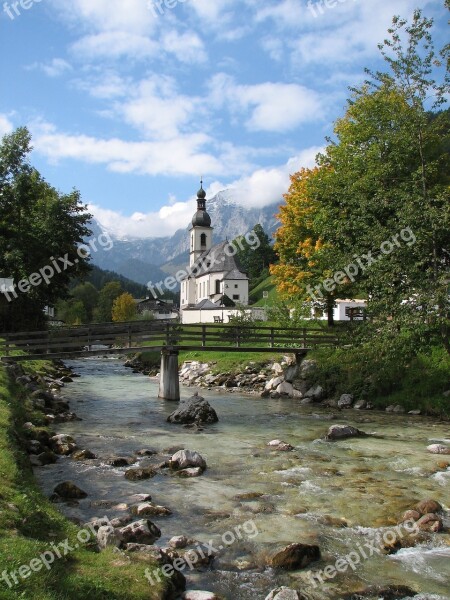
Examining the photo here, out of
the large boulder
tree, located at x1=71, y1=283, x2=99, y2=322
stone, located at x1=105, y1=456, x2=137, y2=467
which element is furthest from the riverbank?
tree, located at x1=71, y1=283, x2=99, y2=322

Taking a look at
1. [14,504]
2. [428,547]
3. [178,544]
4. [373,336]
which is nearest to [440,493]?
[428,547]

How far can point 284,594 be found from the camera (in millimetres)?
6406

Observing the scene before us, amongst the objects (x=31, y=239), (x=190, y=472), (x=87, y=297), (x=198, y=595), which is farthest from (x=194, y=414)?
(x=87, y=297)

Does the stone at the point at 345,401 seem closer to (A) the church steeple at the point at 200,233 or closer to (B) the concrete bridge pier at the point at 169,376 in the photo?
(B) the concrete bridge pier at the point at 169,376

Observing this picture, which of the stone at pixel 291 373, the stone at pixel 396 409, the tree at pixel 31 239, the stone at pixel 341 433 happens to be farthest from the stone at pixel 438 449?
the tree at pixel 31 239

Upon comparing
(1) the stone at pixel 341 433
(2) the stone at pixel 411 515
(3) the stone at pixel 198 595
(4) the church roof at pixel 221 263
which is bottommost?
(1) the stone at pixel 341 433

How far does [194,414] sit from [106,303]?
116m

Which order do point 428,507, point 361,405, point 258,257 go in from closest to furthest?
point 428,507 < point 361,405 < point 258,257

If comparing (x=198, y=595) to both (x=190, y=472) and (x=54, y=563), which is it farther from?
(x=190, y=472)

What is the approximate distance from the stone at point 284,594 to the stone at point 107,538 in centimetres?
235

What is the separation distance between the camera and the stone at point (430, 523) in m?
8.87

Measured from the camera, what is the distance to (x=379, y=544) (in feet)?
27.4

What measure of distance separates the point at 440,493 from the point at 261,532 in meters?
4.52

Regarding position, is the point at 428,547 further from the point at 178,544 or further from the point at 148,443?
the point at 148,443
